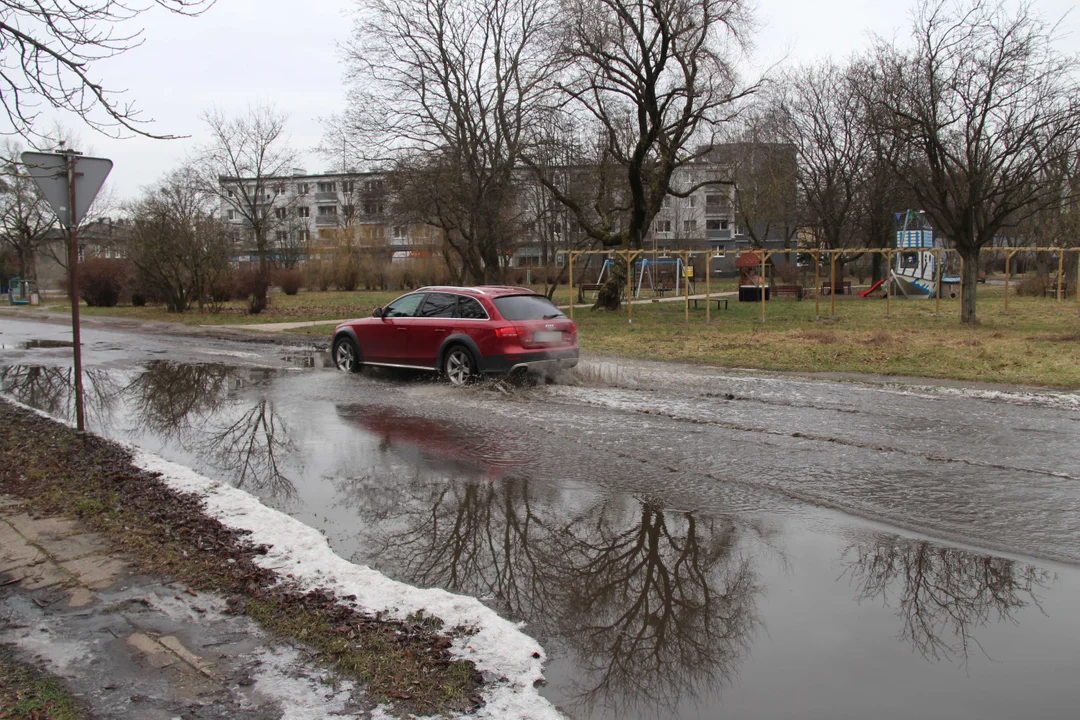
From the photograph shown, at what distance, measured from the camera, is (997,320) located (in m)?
23.7

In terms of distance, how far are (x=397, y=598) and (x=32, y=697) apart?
172cm

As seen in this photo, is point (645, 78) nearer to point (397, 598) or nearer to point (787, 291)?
point (787, 291)

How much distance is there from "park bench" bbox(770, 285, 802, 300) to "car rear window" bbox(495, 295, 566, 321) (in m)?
26.5

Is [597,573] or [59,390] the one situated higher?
[59,390]

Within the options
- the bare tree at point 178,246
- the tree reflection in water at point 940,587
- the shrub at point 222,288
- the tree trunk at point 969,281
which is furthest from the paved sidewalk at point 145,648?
the shrub at point 222,288

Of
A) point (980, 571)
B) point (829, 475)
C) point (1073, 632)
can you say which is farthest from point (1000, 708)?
point (829, 475)

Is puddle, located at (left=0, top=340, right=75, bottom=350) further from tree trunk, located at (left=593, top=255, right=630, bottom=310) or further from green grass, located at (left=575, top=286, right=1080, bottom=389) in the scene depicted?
tree trunk, located at (left=593, top=255, right=630, bottom=310)

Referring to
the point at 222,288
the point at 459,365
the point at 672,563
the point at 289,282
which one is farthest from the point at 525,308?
the point at 289,282

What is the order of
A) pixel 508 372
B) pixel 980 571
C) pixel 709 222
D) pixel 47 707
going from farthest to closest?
pixel 709 222, pixel 508 372, pixel 980 571, pixel 47 707

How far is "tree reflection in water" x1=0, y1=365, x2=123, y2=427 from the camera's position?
10.8 m

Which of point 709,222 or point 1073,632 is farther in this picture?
point 709,222

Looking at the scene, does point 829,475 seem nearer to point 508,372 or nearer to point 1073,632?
point 1073,632

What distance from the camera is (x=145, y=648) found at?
3865 mm

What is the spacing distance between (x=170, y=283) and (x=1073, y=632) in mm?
33107
